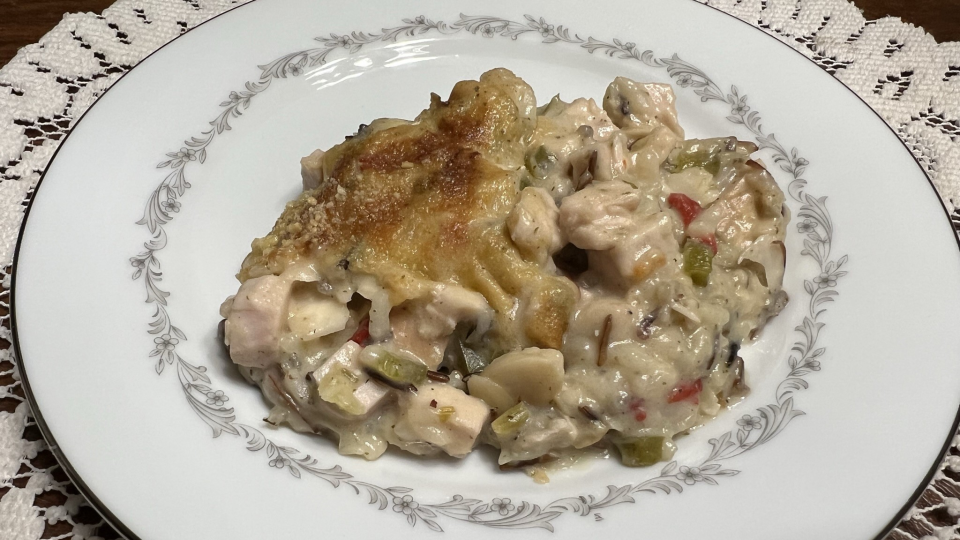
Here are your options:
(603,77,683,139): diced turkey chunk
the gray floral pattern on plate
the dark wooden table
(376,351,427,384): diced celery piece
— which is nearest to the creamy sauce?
(376,351,427,384): diced celery piece

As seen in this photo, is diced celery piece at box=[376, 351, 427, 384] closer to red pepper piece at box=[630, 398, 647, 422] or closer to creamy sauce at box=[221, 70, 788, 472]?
creamy sauce at box=[221, 70, 788, 472]

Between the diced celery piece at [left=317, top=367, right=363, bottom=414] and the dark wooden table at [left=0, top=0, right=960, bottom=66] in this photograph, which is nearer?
the diced celery piece at [left=317, top=367, right=363, bottom=414]

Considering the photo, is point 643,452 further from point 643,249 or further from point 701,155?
point 701,155

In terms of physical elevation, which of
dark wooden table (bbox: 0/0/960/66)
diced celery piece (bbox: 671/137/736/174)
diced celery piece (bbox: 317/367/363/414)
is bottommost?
diced celery piece (bbox: 317/367/363/414)

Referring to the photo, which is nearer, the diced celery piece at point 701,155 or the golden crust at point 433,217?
the golden crust at point 433,217

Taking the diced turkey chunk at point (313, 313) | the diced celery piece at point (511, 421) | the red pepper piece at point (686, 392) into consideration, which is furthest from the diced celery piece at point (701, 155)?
the diced turkey chunk at point (313, 313)

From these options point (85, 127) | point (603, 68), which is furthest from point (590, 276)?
point (85, 127)

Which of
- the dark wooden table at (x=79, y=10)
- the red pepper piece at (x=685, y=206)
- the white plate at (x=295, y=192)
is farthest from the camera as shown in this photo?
the dark wooden table at (x=79, y=10)

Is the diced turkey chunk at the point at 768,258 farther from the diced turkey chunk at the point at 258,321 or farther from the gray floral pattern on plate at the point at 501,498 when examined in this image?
the diced turkey chunk at the point at 258,321

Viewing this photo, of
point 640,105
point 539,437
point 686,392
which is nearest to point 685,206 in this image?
point 640,105
